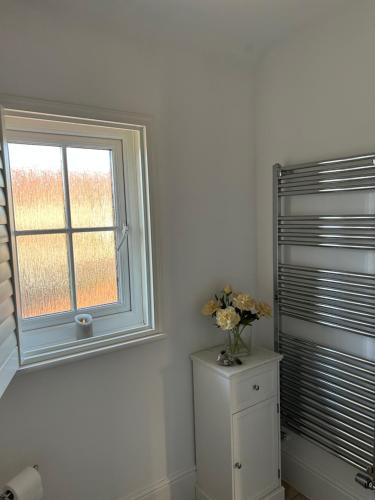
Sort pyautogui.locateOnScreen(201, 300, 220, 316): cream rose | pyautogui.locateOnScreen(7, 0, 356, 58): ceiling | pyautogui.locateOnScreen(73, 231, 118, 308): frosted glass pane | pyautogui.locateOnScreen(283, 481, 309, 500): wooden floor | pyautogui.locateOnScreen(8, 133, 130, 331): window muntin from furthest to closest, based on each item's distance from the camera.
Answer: pyautogui.locateOnScreen(283, 481, 309, 500): wooden floor, pyautogui.locateOnScreen(201, 300, 220, 316): cream rose, pyautogui.locateOnScreen(73, 231, 118, 308): frosted glass pane, pyautogui.locateOnScreen(8, 133, 130, 331): window muntin, pyautogui.locateOnScreen(7, 0, 356, 58): ceiling

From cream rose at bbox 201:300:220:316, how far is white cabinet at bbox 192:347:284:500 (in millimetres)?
219

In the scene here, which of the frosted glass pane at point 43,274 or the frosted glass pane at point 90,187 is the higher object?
the frosted glass pane at point 90,187

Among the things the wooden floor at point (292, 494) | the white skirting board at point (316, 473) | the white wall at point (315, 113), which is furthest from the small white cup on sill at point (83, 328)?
the wooden floor at point (292, 494)

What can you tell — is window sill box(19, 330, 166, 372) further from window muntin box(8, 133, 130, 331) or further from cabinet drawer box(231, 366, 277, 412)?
cabinet drawer box(231, 366, 277, 412)

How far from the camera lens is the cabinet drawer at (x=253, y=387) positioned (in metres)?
1.60

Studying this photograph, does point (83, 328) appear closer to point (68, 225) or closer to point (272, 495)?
point (68, 225)

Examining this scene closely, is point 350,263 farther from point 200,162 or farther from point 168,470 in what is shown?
point 168,470

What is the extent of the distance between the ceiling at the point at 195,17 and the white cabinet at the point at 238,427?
146cm

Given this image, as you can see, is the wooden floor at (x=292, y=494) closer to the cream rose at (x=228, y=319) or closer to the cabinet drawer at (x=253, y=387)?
the cabinet drawer at (x=253, y=387)

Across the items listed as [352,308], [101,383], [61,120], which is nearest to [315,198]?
[352,308]

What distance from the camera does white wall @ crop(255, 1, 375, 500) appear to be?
1.49 meters

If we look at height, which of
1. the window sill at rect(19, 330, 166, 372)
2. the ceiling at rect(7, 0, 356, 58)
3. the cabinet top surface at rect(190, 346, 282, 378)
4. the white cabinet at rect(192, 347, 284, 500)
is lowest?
the white cabinet at rect(192, 347, 284, 500)

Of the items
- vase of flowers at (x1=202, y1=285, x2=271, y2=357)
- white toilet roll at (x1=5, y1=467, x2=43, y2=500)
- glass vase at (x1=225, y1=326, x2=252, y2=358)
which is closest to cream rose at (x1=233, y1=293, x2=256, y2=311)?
vase of flowers at (x1=202, y1=285, x2=271, y2=357)

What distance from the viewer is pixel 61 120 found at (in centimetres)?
141
